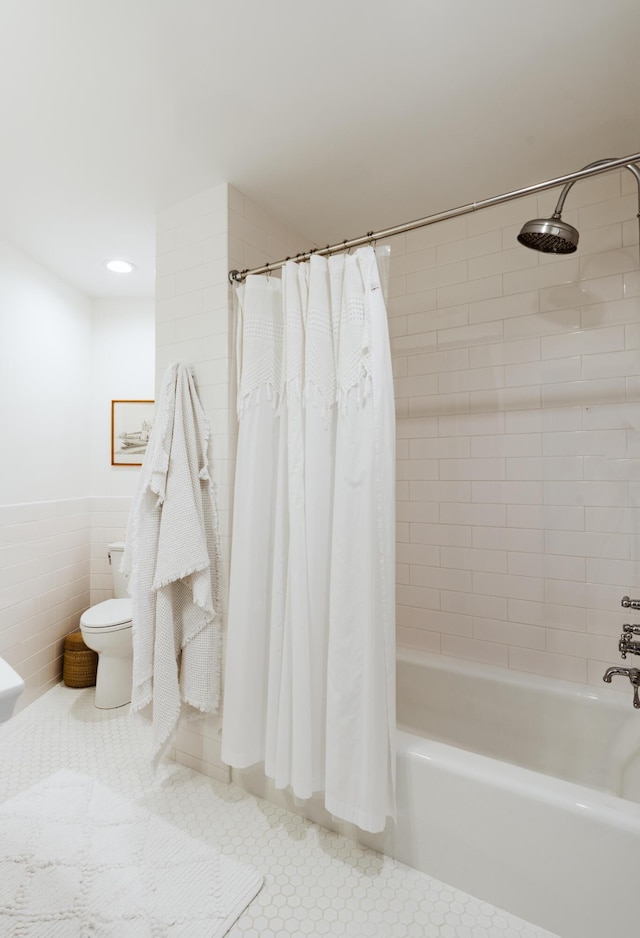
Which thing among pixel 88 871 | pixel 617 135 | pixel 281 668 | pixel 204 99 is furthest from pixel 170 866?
pixel 617 135

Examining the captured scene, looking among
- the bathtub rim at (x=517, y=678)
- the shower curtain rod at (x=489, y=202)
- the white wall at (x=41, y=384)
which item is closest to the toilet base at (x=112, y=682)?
the white wall at (x=41, y=384)

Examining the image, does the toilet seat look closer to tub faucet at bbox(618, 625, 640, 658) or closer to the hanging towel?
the hanging towel

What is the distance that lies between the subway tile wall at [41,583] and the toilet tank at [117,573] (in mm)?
223

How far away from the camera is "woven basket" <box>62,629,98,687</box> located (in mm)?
2891

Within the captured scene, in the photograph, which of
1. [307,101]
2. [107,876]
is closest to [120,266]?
[307,101]

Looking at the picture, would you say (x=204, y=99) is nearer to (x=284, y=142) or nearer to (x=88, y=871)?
(x=284, y=142)

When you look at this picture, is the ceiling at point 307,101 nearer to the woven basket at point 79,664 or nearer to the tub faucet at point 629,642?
the tub faucet at point 629,642

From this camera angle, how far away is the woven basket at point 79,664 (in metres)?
2.89

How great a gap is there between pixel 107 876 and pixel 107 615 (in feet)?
4.51

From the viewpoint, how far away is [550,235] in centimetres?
159

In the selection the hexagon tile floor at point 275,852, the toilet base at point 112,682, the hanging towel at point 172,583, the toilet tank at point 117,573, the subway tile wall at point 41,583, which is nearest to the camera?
the hexagon tile floor at point 275,852

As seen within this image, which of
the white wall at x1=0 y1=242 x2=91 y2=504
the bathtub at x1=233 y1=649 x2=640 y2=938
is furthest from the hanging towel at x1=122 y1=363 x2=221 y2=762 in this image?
the white wall at x1=0 y1=242 x2=91 y2=504

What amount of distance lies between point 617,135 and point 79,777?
3266mm

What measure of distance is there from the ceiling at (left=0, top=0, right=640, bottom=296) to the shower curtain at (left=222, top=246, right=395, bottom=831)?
20.4 inches
